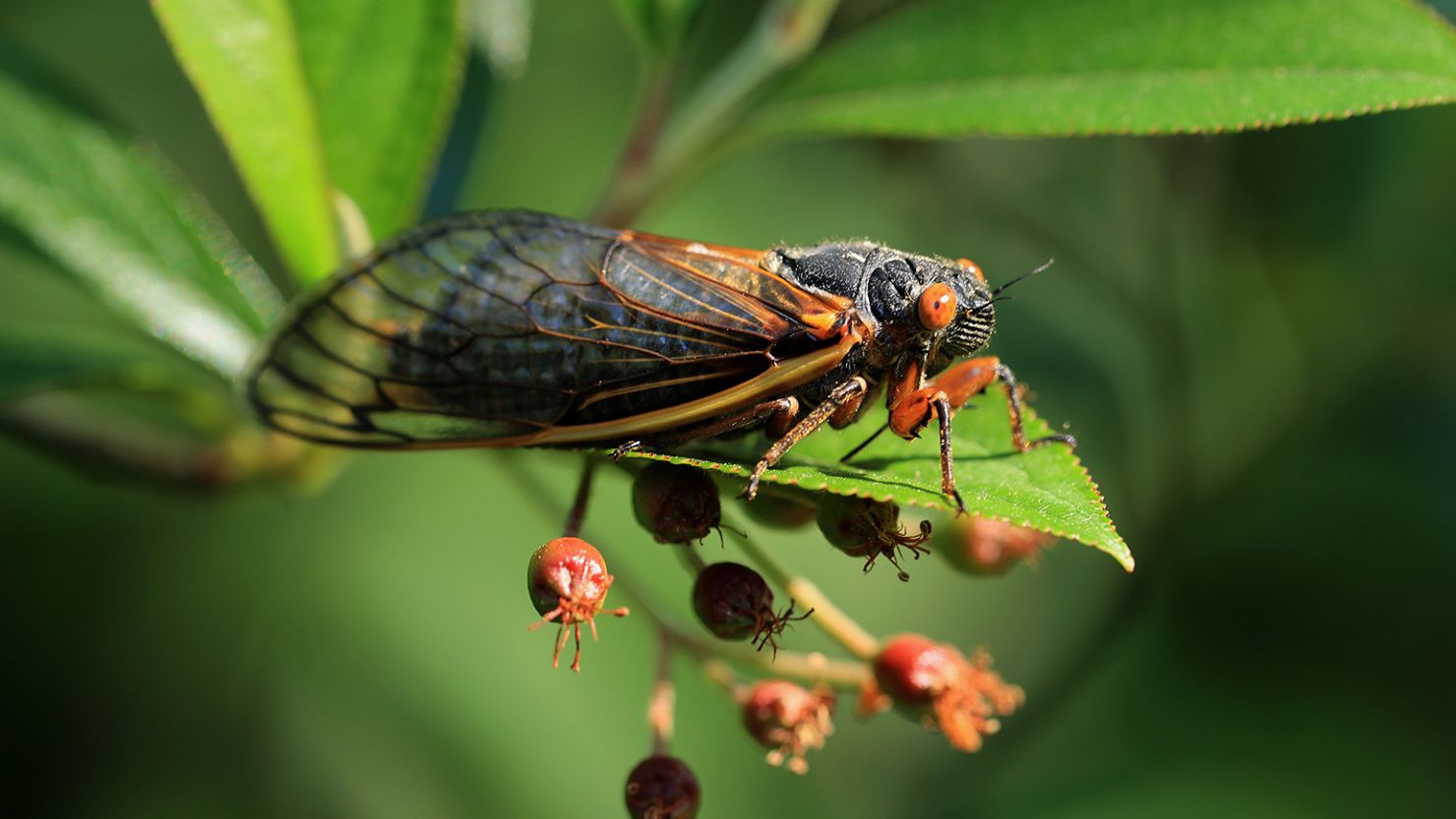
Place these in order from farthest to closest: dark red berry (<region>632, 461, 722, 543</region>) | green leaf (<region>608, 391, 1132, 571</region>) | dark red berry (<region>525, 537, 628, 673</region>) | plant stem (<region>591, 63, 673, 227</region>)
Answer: plant stem (<region>591, 63, 673, 227</region>) < dark red berry (<region>632, 461, 722, 543</region>) < dark red berry (<region>525, 537, 628, 673</region>) < green leaf (<region>608, 391, 1132, 571</region>)

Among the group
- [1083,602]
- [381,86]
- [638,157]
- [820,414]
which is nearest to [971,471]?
[820,414]

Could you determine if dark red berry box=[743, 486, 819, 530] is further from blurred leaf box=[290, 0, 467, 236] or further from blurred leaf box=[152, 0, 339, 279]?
blurred leaf box=[152, 0, 339, 279]

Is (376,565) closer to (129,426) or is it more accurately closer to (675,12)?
(129,426)

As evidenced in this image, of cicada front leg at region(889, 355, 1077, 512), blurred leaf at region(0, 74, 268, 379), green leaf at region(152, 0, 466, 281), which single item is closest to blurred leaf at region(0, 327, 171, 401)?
blurred leaf at region(0, 74, 268, 379)

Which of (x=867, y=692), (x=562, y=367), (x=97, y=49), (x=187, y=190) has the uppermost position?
(x=97, y=49)

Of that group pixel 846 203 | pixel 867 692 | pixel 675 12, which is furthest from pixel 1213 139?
pixel 867 692

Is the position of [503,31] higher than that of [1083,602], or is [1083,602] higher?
[503,31]

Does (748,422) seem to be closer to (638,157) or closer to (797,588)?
(797,588)
